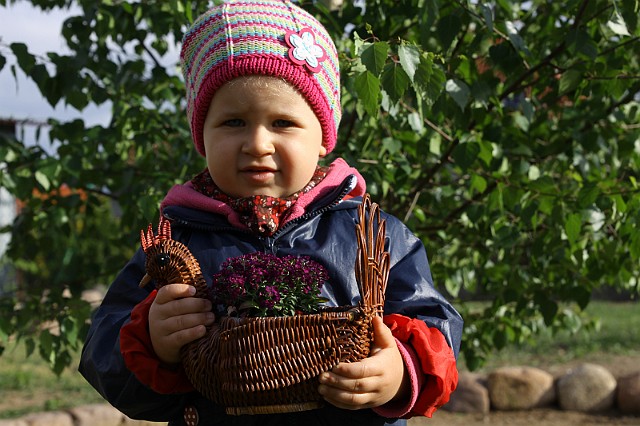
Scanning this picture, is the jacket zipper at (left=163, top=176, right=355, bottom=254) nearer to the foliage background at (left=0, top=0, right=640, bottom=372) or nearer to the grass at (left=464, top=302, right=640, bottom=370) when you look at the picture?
the foliage background at (left=0, top=0, right=640, bottom=372)

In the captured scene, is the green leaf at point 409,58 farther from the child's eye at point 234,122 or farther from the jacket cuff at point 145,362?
the jacket cuff at point 145,362

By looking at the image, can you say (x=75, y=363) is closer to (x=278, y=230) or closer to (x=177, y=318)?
(x=278, y=230)

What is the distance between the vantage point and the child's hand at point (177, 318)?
1.54m

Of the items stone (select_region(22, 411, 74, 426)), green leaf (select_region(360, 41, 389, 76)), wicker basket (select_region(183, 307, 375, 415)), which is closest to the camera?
wicker basket (select_region(183, 307, 375, 415))

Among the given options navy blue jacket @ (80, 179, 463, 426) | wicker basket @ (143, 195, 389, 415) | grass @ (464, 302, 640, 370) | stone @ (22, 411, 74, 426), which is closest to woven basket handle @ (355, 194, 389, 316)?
wicker basket @ (143, 195, 389, 415)

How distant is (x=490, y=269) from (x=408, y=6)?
5.13 ft

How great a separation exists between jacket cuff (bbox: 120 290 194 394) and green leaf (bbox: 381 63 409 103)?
0.86 metres

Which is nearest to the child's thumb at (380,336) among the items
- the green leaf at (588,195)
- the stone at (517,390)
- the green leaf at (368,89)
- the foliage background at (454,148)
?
the green leaf at (368,89)

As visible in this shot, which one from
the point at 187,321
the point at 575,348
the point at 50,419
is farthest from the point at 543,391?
the point at 187,321

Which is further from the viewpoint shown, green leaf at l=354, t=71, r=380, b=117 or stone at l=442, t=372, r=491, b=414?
stone at l=442, t=372, r=491, b=414

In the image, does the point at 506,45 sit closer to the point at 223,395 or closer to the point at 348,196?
the point at 348,196

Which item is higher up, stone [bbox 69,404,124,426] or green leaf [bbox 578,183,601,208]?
green leaf [bbox 578,183,601,208]

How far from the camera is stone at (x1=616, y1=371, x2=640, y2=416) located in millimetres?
6074

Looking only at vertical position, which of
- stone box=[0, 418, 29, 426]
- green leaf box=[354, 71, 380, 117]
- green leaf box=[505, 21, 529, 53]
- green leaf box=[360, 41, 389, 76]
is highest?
green leaf box=[505, 21, 529, 53]
